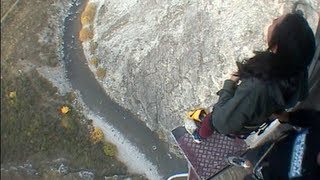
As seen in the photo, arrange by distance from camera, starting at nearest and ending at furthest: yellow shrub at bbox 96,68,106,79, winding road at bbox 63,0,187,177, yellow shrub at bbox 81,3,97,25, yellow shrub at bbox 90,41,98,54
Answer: winding road at bbox 63,0,187,177
yellow shrub at bbox 96,68,106,79
yellow shrub at bbox 90,41,98,54
yellow shrub at bbox 81,3,97,25

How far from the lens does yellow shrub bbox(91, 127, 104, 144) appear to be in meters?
17.4

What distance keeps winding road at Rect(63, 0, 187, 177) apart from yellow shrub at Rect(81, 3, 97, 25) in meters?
0.42

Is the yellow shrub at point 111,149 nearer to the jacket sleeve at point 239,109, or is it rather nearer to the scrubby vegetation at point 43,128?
the scrubby vegetation at point 43,128

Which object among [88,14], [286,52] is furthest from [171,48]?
[286,52]

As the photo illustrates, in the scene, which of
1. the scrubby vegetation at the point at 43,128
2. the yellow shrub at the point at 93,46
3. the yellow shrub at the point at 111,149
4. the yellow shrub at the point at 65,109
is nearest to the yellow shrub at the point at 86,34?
the yellow shrub at the point at 93,46

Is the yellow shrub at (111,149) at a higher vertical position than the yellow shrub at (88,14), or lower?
lower

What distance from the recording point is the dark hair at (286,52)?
4488 mm

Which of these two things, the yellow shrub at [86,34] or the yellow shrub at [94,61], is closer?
the yellow shrub at [94,61]

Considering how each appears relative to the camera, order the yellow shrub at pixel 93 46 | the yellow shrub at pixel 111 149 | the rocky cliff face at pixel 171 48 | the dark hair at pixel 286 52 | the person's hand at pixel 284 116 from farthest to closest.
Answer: the yellow shrub at pixel 93 46 → the yellow shrub at pixel 111 149 → the rocky cliff face at pixel 171 48 → the person's hand at pixel 284 116 → the dark hair at pixel 286 52

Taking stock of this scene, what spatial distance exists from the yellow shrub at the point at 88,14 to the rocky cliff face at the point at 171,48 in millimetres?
280

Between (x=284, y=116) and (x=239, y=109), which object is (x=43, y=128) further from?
(x=239, y=109)

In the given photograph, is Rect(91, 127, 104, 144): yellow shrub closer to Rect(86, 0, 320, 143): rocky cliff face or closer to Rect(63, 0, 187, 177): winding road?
Rect(63, 0, 187, 177): winding road

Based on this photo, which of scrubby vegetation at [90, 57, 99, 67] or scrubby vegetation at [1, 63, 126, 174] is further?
scrubby vegetation at [90, 57, 99, 67]

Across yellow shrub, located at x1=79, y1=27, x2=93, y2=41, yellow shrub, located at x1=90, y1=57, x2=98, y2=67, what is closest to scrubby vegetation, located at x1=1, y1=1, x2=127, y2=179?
yellow shrub, located at x1=79, y1=27, x2=93, y2=41
